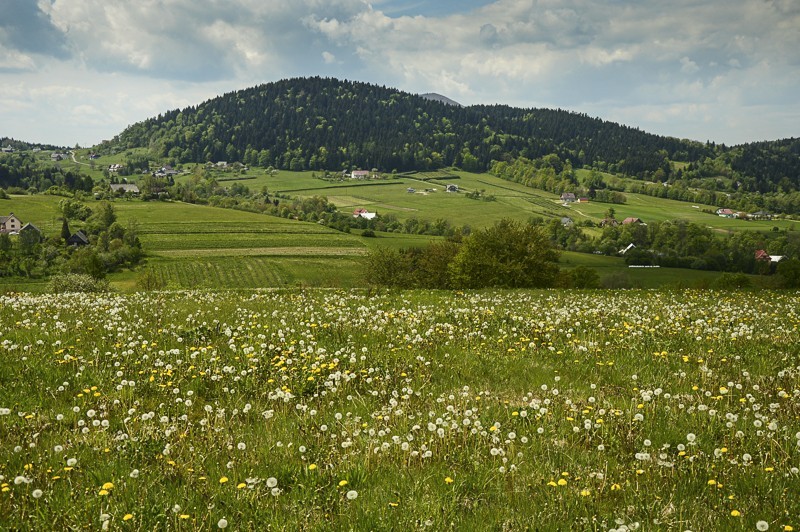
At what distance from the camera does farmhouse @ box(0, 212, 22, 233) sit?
14518 centimetres

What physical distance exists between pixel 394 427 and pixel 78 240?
160271 millimetres

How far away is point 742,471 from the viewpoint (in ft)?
18.0

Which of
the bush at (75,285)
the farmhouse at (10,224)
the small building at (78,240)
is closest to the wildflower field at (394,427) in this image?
the bush at (75,285)

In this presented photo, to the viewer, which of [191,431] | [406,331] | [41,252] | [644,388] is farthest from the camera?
[41,252]

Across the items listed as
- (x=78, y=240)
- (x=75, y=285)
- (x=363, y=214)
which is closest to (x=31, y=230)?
(x=78, y=240)

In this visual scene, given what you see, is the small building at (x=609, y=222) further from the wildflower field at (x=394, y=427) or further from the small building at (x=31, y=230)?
the wildflower field at (x=394, y=427)

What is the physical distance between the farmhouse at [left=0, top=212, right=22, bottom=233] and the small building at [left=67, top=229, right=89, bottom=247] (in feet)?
63.8

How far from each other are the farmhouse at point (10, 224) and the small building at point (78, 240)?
19454 millimetres

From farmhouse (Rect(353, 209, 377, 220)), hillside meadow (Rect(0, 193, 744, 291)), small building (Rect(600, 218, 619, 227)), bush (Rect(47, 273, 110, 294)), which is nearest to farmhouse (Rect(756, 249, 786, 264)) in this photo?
hillside meadow (Rect(0, 193, 744, 291))

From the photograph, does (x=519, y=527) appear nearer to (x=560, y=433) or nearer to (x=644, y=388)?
(x=560, y=433)

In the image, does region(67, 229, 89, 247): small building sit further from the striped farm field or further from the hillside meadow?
the striped farm field

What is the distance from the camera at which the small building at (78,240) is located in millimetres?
139125

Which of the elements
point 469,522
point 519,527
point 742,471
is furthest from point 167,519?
point 742,471

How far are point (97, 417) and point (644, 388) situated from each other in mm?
8136
